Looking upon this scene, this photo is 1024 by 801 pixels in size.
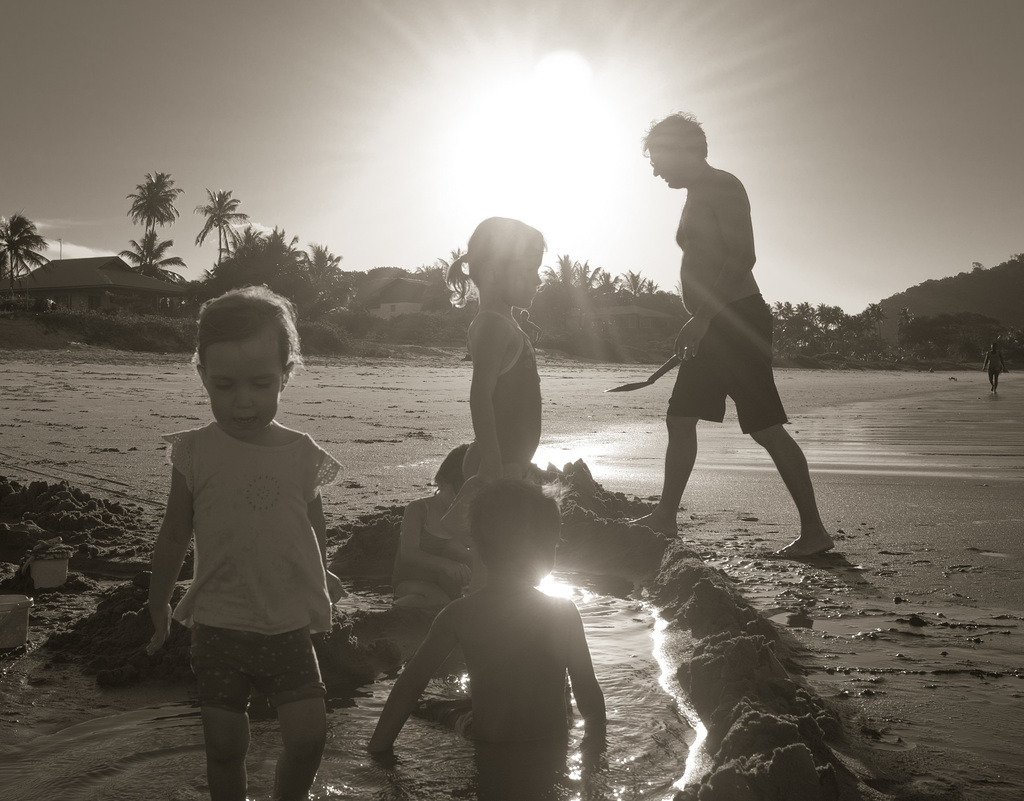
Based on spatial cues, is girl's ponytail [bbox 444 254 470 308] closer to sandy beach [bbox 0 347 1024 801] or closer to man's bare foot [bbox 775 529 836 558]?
sandy beach [bbox 0 347 1024 801]

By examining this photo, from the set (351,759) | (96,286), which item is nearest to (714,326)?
(351,759)

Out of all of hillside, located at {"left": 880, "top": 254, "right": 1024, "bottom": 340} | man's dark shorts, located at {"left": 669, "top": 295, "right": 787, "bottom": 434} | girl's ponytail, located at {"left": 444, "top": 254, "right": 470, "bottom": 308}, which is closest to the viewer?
girl's ponytail, located at {"left": 444, "top": 254, "right": 470, "bottom": 308}

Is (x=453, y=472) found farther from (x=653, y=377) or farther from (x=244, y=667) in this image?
(x=244, y=667)

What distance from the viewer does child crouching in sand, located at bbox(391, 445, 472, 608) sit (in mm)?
3516

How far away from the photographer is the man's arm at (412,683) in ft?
7.15

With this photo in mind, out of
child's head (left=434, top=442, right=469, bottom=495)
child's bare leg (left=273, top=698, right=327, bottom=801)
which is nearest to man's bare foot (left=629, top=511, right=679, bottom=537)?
child's head (left=434, top=442, right=469, bottom=495)

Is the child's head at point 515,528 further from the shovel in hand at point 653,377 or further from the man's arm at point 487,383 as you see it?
the shovel in hand at point 653,377

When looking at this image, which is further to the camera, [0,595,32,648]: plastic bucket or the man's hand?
the man's hand

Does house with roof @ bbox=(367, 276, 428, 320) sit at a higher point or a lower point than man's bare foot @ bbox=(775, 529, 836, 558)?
higher

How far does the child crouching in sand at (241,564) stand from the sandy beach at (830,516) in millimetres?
721

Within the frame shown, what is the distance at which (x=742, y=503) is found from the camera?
227 inches

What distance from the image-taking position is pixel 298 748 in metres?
1.85

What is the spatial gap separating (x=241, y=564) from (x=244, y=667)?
204 millimetres

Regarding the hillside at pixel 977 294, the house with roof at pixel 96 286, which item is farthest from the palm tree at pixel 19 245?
the hillside at pixel 977 294
